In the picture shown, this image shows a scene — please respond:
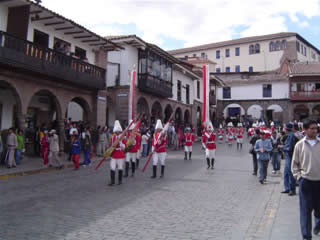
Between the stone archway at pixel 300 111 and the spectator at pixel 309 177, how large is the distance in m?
40.4

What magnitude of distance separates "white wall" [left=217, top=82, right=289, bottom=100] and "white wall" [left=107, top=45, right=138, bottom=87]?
26970 mm

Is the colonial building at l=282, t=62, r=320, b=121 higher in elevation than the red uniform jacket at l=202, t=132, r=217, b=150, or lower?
higher

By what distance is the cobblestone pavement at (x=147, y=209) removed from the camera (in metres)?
5.02

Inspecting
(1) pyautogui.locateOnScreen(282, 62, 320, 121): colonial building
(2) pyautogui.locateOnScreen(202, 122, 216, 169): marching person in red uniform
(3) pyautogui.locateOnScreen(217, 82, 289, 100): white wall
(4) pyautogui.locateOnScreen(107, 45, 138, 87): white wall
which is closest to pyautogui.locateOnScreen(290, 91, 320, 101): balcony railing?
(1) pyautogui.locateOnScreen(282, 62, 320, 121): colonial building

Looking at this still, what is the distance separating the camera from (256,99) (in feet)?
146

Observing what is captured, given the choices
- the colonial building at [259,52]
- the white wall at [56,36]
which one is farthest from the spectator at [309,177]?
the colonial building at [259,52]

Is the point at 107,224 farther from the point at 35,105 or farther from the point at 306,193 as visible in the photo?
the point at 35,105

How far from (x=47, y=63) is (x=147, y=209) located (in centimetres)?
1060

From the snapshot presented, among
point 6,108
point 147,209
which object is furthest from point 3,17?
point 147,209

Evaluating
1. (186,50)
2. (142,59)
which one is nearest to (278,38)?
(186,50)

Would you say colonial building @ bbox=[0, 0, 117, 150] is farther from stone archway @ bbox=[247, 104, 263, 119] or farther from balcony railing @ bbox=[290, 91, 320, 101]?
stone archway @ bbox=[247, 104, 263, 119]

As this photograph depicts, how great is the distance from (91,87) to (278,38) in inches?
1858

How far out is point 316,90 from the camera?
126 ft

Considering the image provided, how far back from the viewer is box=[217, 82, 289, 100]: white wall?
4259cm
